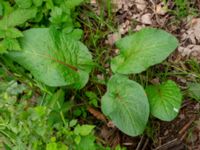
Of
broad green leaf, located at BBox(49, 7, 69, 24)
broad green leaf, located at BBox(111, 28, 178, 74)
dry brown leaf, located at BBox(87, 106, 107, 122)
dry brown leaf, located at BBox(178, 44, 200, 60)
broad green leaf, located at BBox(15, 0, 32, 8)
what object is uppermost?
broad green leaf, located at BBox(15, 0, 32, 8)

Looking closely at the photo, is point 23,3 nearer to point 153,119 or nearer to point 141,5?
point 141,5

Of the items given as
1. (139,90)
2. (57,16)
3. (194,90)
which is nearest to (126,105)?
(139,90)

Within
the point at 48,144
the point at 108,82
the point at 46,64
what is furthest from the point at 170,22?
the point at 48,144

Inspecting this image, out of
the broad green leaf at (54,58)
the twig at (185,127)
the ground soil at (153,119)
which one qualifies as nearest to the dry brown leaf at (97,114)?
the ground soil at (153,119)

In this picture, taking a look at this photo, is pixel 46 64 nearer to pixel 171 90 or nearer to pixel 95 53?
pixel 95 53

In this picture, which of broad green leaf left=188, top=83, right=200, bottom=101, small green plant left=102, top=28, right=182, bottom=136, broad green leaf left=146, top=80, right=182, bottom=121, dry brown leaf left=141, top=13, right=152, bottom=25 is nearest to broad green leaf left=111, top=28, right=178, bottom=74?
small green plant left=102, top=28, right=182, bottom=136

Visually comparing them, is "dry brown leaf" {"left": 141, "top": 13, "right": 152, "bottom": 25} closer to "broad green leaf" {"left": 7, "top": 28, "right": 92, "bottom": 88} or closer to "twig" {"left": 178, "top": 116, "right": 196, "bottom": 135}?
"broad green leaf" {"left": 7, "top": 28, "right": 92, "bottom": 88}
